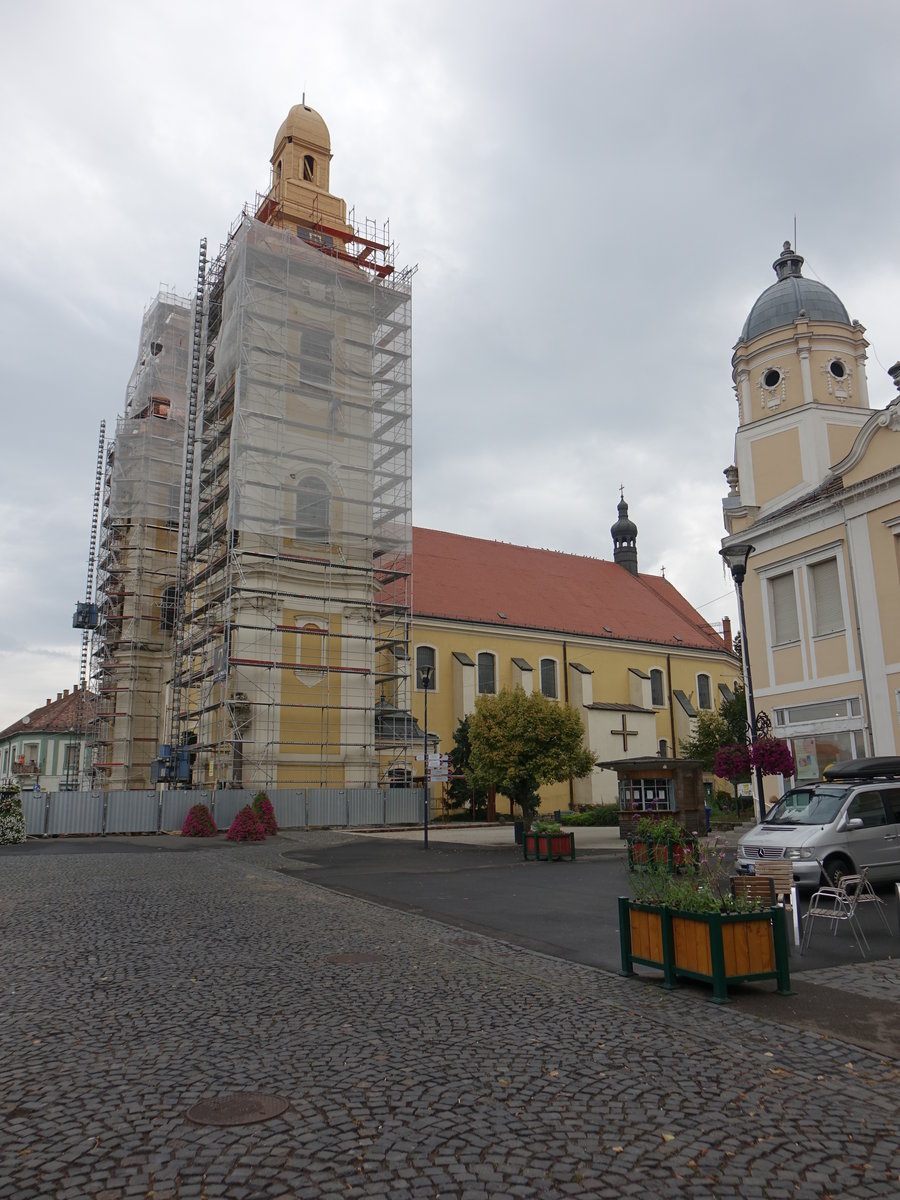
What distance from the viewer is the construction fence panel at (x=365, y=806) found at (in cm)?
3397

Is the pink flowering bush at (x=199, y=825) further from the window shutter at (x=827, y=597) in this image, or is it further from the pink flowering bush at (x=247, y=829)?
the window shutter at (x=827, y=597)

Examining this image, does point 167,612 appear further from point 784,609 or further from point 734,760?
point 734,760

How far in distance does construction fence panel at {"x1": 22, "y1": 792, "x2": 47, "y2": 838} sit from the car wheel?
84.9 ft

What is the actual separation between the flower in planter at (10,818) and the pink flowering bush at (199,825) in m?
4.85

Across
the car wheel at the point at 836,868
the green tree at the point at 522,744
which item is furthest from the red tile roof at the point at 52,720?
the car wheel at the point at 836,868

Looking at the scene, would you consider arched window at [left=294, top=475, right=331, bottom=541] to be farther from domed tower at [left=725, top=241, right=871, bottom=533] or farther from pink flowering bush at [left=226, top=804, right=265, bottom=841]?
domed tower at [left=725, top=241, right=871, bottom=533]

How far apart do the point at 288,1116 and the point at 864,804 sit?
11.3 m

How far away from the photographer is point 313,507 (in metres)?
37.5

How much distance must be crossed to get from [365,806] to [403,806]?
1.73 m

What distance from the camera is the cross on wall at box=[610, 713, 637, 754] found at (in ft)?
156

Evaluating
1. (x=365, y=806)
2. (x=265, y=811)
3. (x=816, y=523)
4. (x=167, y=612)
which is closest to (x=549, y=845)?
(x=816, y=523)

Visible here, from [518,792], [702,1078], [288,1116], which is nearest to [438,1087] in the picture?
[288,1116]

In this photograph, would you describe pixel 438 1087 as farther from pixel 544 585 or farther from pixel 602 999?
pixel 544 585

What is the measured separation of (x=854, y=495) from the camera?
20.8m
